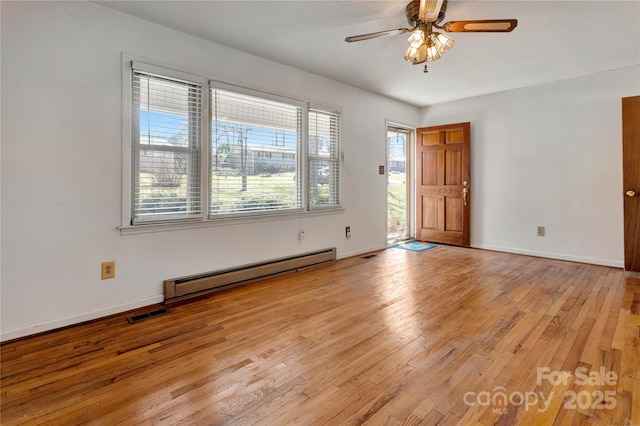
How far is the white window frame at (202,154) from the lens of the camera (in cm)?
252

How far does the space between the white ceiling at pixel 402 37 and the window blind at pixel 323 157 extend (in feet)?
1.80

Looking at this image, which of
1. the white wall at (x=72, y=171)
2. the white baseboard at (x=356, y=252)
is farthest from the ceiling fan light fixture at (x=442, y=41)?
the white baseboard at (x=356, y=252)

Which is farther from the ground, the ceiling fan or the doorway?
the ceiling fan

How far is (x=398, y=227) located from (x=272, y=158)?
3.09 metres

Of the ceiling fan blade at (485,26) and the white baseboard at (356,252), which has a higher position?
the ceiling fan blade at (485,26)

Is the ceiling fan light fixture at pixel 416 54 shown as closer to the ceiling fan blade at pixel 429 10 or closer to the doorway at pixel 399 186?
the ceiling fan blade at pixel 429 10

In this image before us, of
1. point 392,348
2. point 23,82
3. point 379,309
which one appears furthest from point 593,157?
point 23,82

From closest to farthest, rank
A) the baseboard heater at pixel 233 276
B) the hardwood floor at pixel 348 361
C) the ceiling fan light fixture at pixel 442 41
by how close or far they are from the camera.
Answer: the hardwood floor at pixel 348 361 < the ceiling fan light fixture at pixel 442 41 < the baseboard heater at pixel 233 276

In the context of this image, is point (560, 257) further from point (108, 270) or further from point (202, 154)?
point (108, 270)

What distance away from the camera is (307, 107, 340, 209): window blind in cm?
392

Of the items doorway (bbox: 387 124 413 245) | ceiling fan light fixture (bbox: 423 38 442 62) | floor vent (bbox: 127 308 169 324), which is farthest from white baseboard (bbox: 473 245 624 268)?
floor vent (bbox: 127 308 169 324)

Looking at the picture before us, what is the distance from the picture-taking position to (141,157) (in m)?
2.61

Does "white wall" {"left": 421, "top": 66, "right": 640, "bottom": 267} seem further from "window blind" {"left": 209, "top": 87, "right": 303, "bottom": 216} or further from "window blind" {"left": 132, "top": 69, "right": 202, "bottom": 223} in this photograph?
"window blind" {"left": 132, "top": 69, "right": 202, "bottom": 223}

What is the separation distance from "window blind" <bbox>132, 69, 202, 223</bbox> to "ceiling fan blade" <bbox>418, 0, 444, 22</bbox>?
2.00 metres
